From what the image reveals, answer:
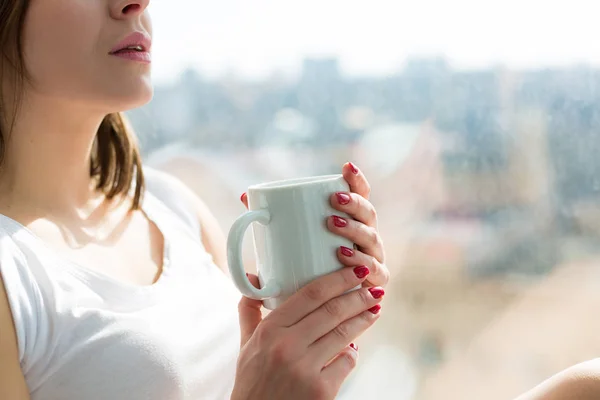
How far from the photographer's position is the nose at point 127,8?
2.85 feet

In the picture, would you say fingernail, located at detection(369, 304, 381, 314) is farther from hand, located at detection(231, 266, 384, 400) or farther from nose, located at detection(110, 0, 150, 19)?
nose, located at detection(110, 0, 150, 19)

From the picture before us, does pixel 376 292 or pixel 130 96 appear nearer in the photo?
pixel 376 292

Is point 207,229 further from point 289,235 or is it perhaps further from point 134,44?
point 289,235

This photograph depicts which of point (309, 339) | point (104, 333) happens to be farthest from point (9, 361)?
point (309, 339)

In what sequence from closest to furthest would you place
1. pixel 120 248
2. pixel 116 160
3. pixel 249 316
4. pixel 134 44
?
pixel 249 316 < pixel 134 44 < pixel 120 248 < pixel 116 160

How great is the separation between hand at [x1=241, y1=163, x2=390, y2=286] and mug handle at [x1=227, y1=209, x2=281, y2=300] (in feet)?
0.25

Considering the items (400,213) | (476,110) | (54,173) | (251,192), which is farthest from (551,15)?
(54,173)

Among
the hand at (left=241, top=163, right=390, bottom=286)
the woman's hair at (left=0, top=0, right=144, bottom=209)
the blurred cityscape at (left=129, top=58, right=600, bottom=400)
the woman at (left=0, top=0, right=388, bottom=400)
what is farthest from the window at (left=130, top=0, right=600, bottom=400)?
the hand at (left=241, top=163, right=390, bottom=286)

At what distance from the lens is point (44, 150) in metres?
0.93

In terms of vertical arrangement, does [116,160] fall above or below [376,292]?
above

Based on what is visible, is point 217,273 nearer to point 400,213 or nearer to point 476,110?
point 400,213

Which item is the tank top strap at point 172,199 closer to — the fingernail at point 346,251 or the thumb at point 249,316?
the thumb at point 249,316

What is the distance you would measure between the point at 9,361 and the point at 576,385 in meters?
0.73

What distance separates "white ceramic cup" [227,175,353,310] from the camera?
660 millimetres
